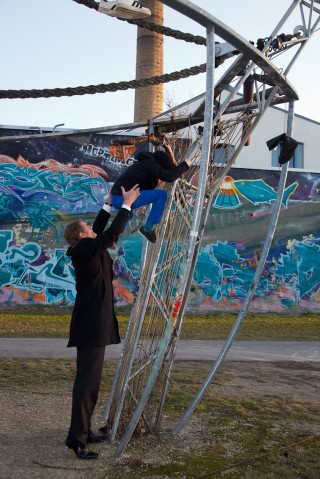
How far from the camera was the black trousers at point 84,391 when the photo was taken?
524 cm

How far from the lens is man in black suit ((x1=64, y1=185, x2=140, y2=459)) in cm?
525

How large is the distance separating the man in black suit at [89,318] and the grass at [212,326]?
32.3 feet

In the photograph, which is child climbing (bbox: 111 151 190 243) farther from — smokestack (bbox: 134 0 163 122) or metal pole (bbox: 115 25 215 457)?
smokestack (bbox: 134 0 163 122)

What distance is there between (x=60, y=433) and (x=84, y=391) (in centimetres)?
106

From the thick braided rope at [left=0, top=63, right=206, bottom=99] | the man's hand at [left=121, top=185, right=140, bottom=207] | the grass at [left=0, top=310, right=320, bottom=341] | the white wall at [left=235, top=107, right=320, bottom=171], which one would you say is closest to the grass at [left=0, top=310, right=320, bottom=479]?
the man's hand at [left=121, top=185, right=140, bottom=207]

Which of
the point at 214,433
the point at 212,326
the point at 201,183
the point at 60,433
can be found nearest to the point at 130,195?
the point at 201,183

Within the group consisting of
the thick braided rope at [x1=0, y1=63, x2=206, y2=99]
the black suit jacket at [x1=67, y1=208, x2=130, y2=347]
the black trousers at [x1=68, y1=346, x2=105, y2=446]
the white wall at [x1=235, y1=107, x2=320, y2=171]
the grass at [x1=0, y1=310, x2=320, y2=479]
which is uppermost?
the white wall at [x1=235, y1=107, x2=320, y2=171]

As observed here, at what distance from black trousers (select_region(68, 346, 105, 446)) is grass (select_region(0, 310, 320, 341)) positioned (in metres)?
9.85

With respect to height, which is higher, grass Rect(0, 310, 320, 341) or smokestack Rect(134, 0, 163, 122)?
smokestack Rect(134, 0, 163, 122)

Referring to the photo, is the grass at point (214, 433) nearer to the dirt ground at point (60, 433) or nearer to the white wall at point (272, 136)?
the dirt ground at point (60, 433)

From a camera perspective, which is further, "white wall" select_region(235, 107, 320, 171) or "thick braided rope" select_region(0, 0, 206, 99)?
"white wall" select_region(235, 107, 320, 171)

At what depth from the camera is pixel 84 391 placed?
525 centimetres

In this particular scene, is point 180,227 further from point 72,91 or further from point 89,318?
point 72,91

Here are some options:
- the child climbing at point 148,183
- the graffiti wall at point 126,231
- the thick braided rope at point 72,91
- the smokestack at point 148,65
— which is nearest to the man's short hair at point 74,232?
the child climbing at point 148,183
